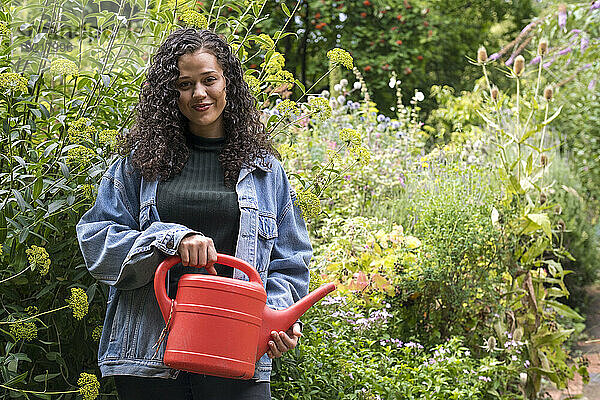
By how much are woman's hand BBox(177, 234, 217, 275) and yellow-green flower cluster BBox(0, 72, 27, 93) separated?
850 mm

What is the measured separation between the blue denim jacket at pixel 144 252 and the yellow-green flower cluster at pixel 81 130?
30 cm

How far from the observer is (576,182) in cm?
657

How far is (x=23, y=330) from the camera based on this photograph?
1.92 meters

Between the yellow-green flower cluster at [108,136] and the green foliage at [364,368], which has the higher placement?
the yellow-green flower cluster at [108,136]

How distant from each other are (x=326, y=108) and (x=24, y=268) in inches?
42.0

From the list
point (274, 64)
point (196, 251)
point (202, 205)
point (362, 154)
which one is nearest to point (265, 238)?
point (202, 205)

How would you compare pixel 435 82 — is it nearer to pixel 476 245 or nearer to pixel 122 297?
pixel 476 245

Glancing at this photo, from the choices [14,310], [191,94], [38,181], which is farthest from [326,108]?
[14,310]

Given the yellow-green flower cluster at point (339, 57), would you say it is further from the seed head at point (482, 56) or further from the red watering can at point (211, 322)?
the seed head at point (482, 56)

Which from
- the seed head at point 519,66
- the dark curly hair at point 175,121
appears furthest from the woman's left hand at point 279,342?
the seed head at point 519,66

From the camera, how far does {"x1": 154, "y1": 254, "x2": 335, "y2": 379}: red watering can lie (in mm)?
1544

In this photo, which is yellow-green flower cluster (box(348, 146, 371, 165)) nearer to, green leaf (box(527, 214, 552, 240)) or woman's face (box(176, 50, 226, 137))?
woman's face (box(176, 50, 226, 137))

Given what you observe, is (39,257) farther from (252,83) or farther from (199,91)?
(252,83)

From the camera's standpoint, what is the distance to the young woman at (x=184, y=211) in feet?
5.61
